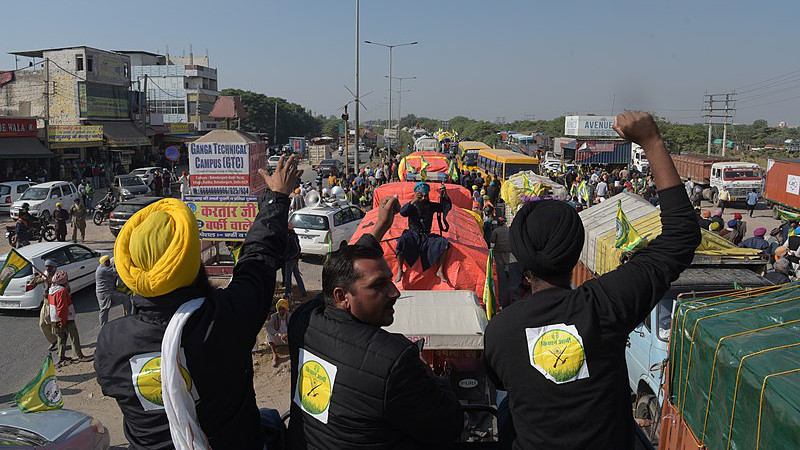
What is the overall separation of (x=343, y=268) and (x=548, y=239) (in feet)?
2.71

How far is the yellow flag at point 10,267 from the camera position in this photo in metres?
11.4

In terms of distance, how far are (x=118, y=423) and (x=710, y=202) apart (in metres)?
29.6

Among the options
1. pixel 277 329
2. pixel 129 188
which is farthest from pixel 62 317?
pixel 129 188

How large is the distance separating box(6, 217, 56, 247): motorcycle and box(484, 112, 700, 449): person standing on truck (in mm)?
18811

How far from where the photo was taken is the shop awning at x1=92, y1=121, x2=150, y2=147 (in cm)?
3936

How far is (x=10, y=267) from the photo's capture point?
1165 cm

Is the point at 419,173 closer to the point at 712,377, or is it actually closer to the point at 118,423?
the point at 118,423

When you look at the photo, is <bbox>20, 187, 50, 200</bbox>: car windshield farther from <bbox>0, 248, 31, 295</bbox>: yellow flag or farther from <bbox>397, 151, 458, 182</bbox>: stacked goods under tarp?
<bbox>397, 151, 458, 182</bbox>: stacked goods under tarp

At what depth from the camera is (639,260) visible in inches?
92.6

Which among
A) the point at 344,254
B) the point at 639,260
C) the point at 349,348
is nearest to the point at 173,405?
the point at 349,348

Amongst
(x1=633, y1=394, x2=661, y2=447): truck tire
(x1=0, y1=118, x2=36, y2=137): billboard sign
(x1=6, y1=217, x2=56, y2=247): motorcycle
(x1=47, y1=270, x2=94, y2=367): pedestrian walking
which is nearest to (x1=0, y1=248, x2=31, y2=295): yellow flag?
(x1=47, y1=270, x2=94, y2=367): pedestrian walking

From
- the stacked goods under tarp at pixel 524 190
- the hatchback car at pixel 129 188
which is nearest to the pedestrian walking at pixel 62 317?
the stacked goods under tarp at pixel 524 190

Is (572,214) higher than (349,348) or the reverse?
higher

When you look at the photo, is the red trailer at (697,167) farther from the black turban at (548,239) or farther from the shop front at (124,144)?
the shop front at (124,144)
